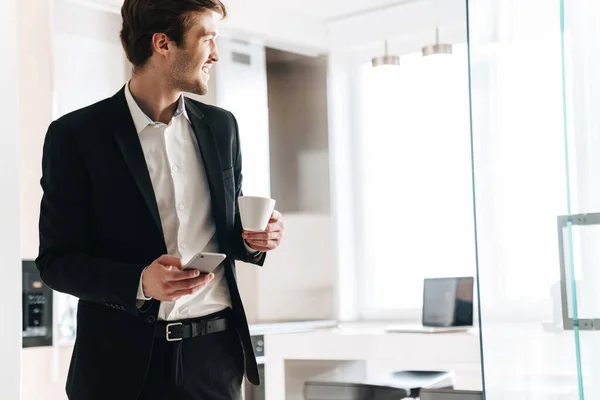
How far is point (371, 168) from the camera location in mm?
4008

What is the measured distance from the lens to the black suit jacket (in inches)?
54.6

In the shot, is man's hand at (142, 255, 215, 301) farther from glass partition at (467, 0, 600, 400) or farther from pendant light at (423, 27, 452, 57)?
pendant light at (423, 27, 452, 57)

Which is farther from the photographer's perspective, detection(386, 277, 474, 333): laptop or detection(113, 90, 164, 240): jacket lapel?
detection(386, 277, 474, 333): laptop

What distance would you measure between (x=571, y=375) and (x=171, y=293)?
0.73 metres

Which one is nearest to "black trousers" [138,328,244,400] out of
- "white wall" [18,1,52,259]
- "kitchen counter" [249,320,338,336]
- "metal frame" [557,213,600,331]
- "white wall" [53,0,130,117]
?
"metal frame" [557,213,600,331]

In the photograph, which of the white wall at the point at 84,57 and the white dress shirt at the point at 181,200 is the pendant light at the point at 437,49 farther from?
the white dress shirt at the point at 181,200

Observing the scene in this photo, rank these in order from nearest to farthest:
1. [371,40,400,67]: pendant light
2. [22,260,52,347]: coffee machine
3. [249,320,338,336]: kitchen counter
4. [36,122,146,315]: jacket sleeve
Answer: [36,122,146,315]: jacket sleeve < [22,260,52,347]: coffee machine < [249,320,338,336]: kitchen counter < [371,40,400,67]: pendant light

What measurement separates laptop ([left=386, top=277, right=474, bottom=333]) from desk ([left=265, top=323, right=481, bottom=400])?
16 cm

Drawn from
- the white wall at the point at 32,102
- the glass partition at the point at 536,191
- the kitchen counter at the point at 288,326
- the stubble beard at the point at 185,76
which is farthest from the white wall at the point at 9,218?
the kitchen counter at the point at 288,326

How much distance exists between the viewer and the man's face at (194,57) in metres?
1.52

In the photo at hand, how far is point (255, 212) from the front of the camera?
141cm

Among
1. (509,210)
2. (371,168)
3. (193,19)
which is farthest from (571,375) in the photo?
(371,168)

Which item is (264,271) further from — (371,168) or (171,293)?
(171,293)

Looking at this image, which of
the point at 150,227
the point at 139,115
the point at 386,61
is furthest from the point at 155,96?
the point at 386,61
